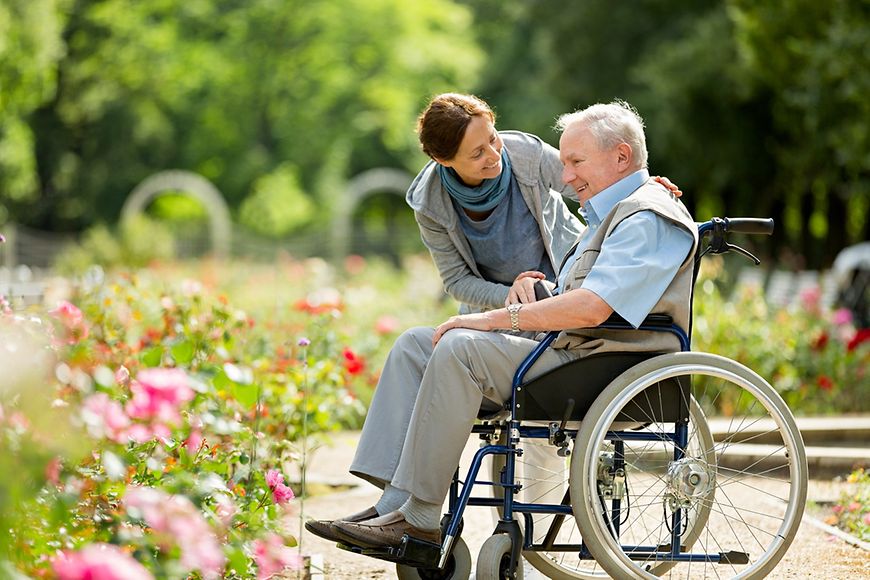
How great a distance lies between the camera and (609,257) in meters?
3.37

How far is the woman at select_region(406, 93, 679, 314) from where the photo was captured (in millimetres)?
3975

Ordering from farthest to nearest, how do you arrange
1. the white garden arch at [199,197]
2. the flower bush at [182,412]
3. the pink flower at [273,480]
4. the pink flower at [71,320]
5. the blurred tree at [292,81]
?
the blurred tree at [292,81]
the white garden arch at [199,197]
the pink flower at [71,320]
the pink flower at [273,480]
the flower bush at [182,412]

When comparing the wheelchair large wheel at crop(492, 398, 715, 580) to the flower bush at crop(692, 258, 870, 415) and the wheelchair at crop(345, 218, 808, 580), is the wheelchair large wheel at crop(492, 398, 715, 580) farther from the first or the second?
the flower bush at crop(692, 258, 870, 415)

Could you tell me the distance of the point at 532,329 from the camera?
3371 mm

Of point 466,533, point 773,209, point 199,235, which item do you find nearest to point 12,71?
point 199,235

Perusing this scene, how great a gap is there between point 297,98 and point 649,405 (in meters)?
34.9

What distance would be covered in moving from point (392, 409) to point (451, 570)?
46 centimetres

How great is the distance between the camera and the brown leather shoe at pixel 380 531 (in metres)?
3.28

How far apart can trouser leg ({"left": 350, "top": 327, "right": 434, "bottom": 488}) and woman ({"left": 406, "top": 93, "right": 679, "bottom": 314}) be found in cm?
51

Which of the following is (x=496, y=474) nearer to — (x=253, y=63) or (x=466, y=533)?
(x=466, y=533)

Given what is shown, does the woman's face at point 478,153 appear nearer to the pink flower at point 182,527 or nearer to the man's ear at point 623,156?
the man's ear at point 623,156

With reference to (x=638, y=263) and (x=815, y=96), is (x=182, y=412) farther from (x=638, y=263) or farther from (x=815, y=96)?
(x=815, y=96)

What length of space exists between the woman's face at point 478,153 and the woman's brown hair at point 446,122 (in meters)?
0.02

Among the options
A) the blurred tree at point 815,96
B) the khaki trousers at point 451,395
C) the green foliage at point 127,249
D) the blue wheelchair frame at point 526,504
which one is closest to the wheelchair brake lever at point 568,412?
the blue wheelchair frame at point 526,504
